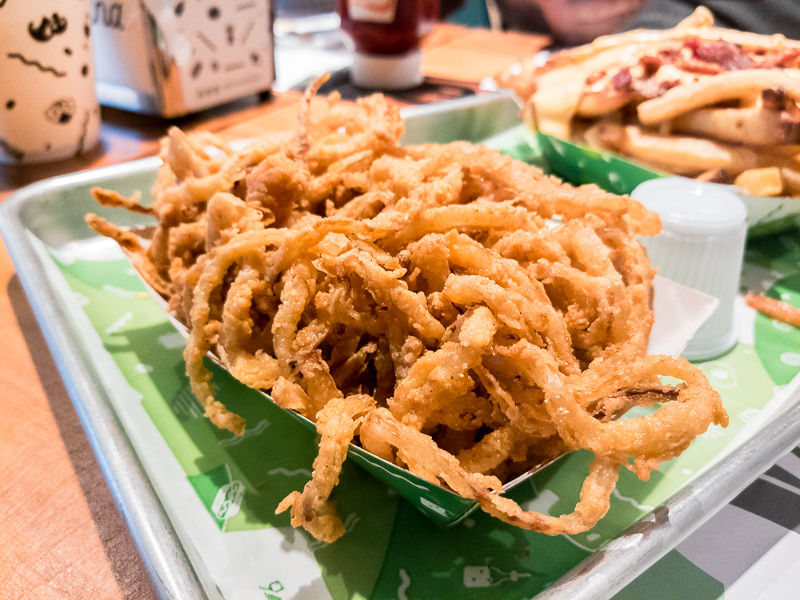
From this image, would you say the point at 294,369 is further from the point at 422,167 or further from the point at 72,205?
the point at 72,205

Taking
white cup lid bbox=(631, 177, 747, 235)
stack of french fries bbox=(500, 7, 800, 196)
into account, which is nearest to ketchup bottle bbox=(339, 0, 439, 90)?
stack of french fries bbox=(500, 7, 800, 196)

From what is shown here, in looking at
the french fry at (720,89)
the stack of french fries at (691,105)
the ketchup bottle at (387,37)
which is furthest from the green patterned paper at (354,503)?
the ketchup bottle at (387,37)

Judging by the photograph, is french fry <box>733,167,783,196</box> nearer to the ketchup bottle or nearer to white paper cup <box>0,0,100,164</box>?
the ketchup bottle

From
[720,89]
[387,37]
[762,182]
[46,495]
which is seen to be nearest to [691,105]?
[720,89]

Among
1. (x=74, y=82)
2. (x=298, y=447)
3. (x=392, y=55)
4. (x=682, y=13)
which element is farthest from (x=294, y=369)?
(x=682, y=13)

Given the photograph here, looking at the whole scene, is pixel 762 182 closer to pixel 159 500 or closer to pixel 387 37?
pixel 159 500
